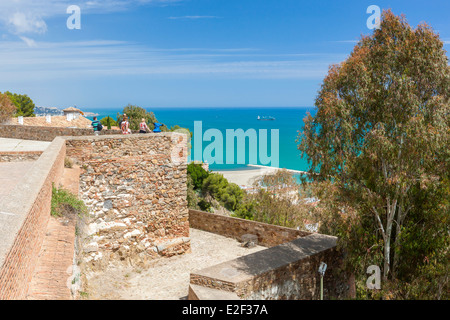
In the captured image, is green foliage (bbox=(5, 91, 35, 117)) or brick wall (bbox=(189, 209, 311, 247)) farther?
green foliage (bbox=(5, 91, 35, 117))

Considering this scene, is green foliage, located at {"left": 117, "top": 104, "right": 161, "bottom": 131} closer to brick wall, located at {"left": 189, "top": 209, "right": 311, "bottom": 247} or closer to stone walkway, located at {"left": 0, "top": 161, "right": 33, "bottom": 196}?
brick wall, located at {"left": 189, "top": 209, "right": 311, "bottom": 247}

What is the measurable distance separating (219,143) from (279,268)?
155578 mm

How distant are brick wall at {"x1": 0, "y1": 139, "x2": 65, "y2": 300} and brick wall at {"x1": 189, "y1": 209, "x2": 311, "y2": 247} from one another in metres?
8.60

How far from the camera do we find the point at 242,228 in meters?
15.1

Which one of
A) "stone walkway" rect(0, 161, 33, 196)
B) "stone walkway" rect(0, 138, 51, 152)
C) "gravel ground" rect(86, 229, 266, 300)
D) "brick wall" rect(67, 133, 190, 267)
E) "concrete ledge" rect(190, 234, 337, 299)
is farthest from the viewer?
"stone walkway" rect(0, 138, 51, 152)

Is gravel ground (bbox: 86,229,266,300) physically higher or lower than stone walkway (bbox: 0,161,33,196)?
lower

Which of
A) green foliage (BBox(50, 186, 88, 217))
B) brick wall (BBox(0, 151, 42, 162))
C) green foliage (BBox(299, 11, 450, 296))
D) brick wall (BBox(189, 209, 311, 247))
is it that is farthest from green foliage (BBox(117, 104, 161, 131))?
green foliage (BBox(50, 186, 88, 217))

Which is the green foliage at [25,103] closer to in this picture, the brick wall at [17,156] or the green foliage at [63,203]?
the brick wall at [17,156]

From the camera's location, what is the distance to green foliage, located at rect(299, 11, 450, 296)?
34.0ft

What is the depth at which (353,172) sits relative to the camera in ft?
37.0

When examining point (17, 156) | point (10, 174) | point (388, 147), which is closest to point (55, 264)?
point (10, 174)
